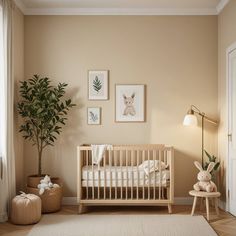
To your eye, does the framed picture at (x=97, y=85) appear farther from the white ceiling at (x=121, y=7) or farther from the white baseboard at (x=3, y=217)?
the white baseboard at (x=3, y=217)

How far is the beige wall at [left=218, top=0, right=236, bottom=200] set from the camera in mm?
4694

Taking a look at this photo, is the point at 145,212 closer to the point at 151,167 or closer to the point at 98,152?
the point at 151,167

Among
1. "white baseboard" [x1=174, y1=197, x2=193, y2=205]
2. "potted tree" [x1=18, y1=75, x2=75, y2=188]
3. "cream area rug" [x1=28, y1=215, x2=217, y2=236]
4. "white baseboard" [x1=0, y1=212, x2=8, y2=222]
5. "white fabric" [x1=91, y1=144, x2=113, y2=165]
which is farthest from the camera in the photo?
"white baseboard" [x1=174, y1=197, x2=193, y2=205]

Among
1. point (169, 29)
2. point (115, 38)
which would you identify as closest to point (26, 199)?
A: point (115, 38)

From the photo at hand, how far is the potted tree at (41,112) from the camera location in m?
4.89

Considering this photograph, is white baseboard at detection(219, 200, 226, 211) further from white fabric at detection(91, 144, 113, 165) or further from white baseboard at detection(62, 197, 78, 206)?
white baseboard at detection(62, 197, 78, 206)

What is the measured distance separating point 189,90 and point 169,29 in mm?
891

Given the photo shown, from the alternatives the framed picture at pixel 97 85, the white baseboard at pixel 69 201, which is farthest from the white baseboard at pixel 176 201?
the framed picture at pixel 97 85

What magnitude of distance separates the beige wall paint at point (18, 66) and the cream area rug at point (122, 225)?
2.84 ft

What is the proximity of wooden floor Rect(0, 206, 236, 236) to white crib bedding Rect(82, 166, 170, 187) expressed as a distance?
402 mm

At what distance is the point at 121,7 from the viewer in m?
5.21

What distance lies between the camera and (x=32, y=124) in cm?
508

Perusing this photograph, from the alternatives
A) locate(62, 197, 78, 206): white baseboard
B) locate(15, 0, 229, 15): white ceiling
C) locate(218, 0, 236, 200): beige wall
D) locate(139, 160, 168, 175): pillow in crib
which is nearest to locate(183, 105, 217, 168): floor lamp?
locate(218, 0, 236, 200): beige wall

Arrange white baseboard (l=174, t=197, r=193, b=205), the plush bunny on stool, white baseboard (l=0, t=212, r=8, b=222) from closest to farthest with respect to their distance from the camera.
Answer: white baseboard (l=0, t=212, r=8, b=222)
the plush bunny on stool
white baseboard (l=174, t=197, r=193, b=205)
